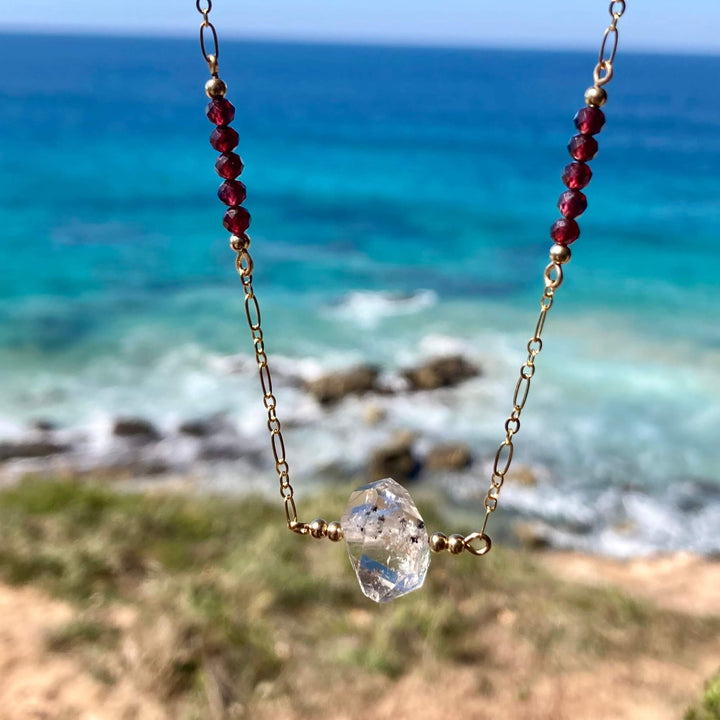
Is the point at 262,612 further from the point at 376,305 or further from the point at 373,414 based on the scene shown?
the point at 376,305

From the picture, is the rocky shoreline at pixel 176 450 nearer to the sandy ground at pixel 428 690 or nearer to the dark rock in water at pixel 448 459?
the dark rock in water at pixel 448 459

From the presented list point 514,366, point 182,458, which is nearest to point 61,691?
point 182,458

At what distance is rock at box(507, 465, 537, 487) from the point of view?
10445 mm

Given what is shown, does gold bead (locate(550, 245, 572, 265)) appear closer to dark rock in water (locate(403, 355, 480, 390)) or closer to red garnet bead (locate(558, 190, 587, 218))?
red garnet bead (locate(558, 190, 587, 218))

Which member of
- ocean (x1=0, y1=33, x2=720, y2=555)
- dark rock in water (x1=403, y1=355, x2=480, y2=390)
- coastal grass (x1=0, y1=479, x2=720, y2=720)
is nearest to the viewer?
Answer: coastal grass (x1=0, y1=479, x2=720, y2=720)

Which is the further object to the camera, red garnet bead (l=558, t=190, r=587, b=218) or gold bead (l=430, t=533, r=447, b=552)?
gold bead (l=430, t=533, r=447, b=552)

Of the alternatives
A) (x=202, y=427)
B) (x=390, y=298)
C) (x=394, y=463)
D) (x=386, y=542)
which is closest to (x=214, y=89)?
(x=386, y=542)

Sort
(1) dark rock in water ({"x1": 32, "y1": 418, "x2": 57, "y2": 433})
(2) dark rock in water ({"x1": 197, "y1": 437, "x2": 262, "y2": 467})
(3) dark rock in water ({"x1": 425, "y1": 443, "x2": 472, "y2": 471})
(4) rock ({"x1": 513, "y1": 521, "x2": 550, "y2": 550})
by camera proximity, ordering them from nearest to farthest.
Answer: (4) rock ({"x1": 513, "y1": 521, "x2": 550, "y2": 550}), (3) dark rock in water ({"x1": 425, "y1": 443, "x2": 472, "y2": 471}), (2) dark rock in water ({"x1": 197, "y1": 437, "x2": 262, "y2": 467}), (1) dark rock in water ({"x1": 32, "y1": 418, "x2": 57, "y2": 433})

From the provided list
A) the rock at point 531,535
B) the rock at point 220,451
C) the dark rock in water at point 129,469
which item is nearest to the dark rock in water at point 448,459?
the rock at point 531,535

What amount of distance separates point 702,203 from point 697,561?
2160 centimetres

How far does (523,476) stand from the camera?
1055 centimetres

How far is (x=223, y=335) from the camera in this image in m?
15.6

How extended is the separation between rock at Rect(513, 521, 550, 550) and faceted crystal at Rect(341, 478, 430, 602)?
6.74m

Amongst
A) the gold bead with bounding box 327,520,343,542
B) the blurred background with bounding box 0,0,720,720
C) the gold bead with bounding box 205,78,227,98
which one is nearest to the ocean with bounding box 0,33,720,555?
the blurred background with bounding box 0,0,720,720
